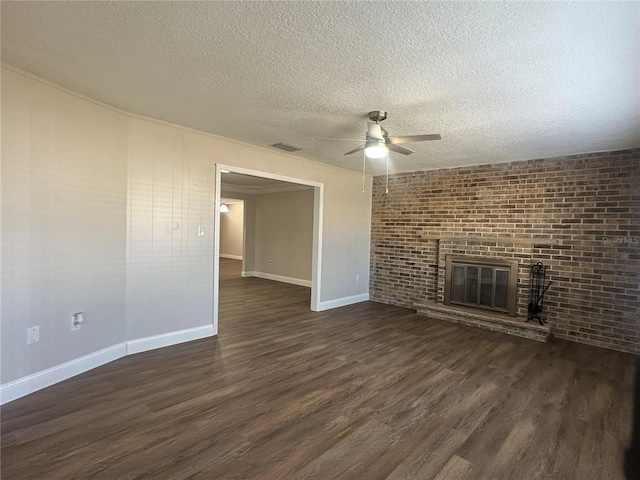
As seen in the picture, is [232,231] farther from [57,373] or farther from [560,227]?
[560,227]

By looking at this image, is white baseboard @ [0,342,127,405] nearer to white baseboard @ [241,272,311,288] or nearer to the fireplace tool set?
white baseboard @ [241,272,311,288]

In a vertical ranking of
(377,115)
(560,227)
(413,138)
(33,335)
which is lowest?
(33,335)

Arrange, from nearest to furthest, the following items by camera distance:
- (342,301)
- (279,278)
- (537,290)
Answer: (537,290)
(342,301)
(279,278)

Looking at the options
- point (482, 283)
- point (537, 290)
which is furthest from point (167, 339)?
point (537, 290)

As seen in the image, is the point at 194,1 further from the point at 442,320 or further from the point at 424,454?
the point at 442,320

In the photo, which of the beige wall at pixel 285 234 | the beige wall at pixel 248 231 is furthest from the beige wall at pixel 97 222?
the beige wall at pixel 248 231

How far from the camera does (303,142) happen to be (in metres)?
4.12

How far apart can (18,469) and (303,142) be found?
366 centimetres

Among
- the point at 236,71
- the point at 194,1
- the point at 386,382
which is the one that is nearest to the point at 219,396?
the point at 386,382

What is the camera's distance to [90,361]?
3.03m

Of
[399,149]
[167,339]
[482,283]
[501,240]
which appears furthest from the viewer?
[482,283]

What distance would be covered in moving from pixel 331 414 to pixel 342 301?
347 centimetres

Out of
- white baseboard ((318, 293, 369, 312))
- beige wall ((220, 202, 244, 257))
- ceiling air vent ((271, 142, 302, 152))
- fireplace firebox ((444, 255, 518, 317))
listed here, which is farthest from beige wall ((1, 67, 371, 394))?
beige wall ((220, 202, 244, 257))

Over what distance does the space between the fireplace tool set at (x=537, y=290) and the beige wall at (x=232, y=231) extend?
10250 mm
